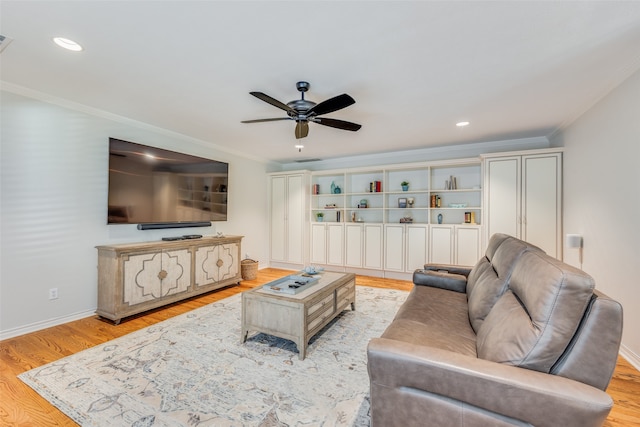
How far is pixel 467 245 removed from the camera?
442 cm

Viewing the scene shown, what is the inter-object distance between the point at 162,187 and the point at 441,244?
443 centimetres

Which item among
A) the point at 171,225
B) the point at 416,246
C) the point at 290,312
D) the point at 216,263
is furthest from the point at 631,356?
the point at 171,225

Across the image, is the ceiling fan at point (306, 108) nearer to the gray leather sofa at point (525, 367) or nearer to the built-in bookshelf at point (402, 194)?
the gray leather sofa at point (525, 367)

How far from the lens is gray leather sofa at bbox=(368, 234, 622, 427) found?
3.33ft

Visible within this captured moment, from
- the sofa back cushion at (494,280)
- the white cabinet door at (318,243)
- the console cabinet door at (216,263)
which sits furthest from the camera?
the white cabinet door at (318,243)

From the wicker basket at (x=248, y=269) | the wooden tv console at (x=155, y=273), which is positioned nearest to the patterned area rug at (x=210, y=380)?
the wooden tv console at (x=155, y=273)

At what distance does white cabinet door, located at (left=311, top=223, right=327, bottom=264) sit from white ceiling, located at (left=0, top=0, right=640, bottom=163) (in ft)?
9.35

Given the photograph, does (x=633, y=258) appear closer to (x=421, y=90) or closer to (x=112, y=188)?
(x=421, y=90)

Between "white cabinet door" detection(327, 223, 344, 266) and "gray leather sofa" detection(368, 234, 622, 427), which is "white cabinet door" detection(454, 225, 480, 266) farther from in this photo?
"gray leather sofa" detection(368, 234, 622, 427)

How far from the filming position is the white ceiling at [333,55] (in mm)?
1580

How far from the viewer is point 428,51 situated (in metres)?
1.96

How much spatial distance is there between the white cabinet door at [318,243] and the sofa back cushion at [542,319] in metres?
4.28

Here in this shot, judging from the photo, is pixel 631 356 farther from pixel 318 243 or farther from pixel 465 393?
pixel 318 243

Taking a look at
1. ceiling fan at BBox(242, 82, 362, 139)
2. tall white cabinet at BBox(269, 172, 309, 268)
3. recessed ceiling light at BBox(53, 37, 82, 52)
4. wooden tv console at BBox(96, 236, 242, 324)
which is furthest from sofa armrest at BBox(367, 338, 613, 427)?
tall white cabinet at BBox(269, 172, 309, 268)
